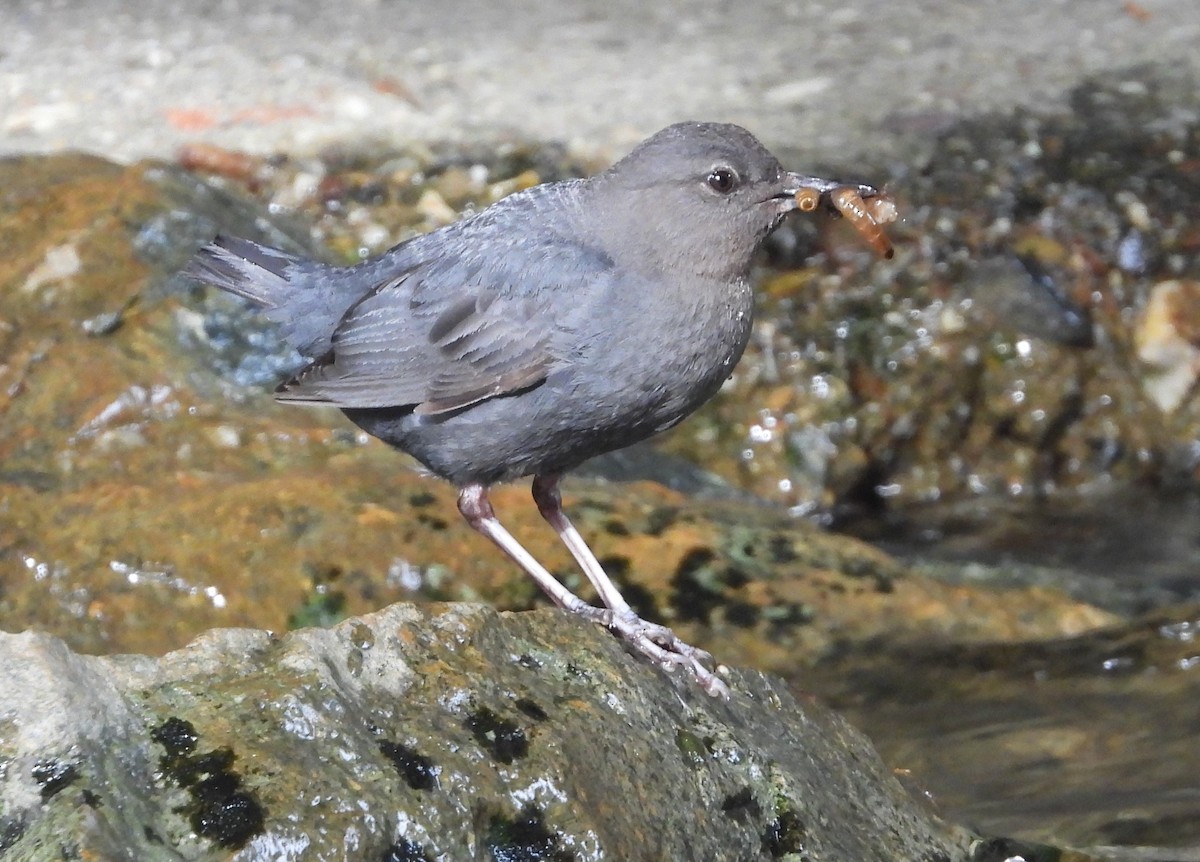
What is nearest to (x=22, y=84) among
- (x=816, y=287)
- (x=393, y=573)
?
(x=816, y=287)

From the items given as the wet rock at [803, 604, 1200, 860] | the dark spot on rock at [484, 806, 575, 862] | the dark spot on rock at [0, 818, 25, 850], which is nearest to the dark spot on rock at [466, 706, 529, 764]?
the dark spot on rock at [484, 806, 575, 862]

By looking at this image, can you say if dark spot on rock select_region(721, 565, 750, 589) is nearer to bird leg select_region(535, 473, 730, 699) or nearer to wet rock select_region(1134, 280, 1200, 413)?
bird leg select_region(535, 473, 730, 699)

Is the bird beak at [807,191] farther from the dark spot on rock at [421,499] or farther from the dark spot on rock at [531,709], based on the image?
the dark spot on rock at [531,709]

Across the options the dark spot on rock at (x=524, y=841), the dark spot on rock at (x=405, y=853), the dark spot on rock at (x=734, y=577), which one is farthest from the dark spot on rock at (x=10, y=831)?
the dark spot on rock at (x=734, y=577)

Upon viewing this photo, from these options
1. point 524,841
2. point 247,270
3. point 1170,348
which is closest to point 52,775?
point 524,841

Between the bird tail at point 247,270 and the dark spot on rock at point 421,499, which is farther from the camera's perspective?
the dark spot on rock at point 421,499

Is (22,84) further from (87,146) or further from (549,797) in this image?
(549,797)

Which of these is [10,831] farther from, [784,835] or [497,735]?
[784,835]
